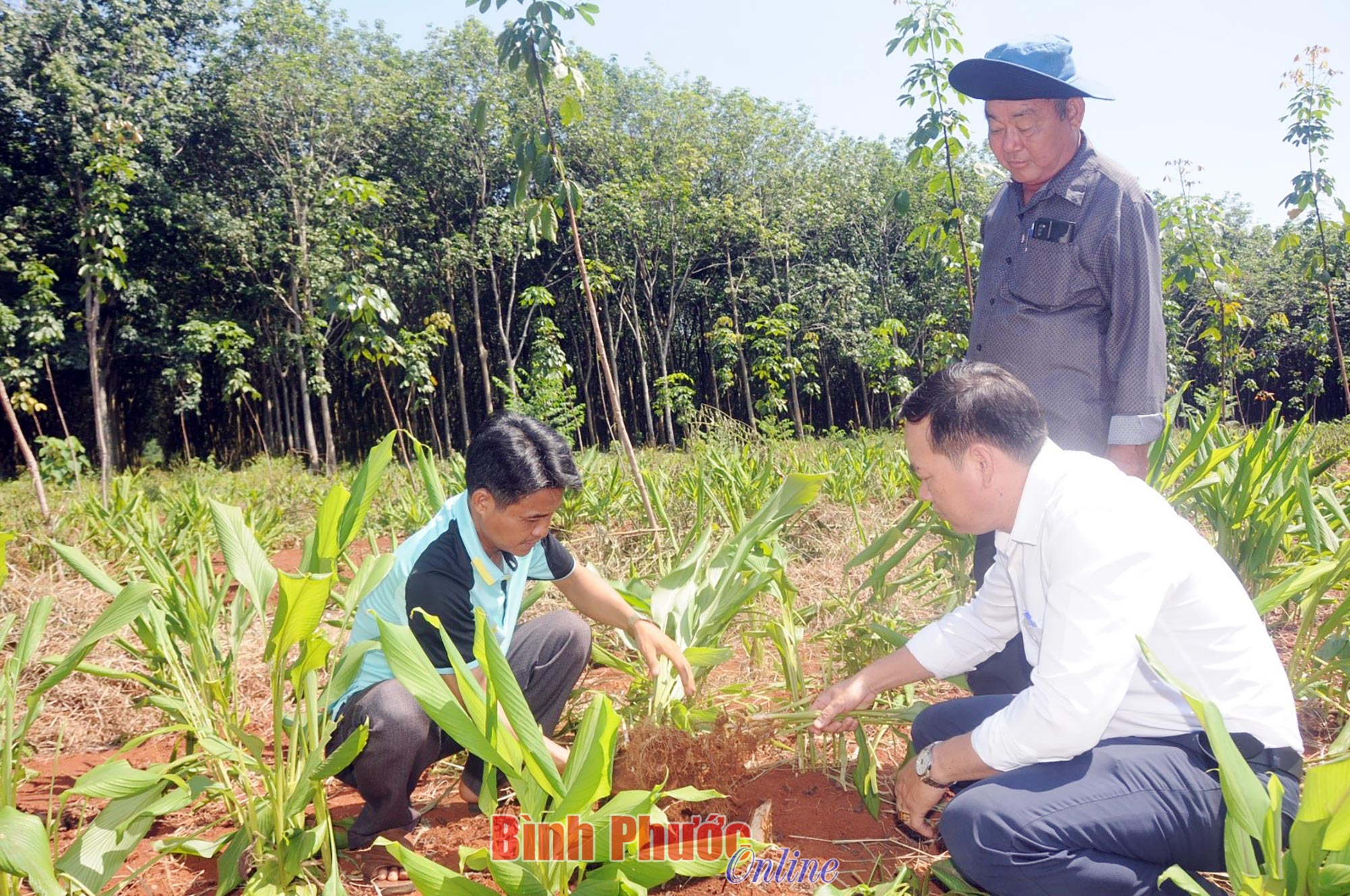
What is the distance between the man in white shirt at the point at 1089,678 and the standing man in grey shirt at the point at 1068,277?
489 mm

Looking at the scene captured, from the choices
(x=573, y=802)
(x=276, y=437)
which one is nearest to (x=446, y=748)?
(x=573, y=802)

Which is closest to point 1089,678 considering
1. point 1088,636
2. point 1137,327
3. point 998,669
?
point 1088,636

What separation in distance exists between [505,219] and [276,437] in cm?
575

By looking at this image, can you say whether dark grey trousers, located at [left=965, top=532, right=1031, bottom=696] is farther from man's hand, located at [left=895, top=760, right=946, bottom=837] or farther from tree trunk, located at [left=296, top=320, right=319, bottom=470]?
tree trunk, located at [left=296, top=320, right=319, bottom=470]

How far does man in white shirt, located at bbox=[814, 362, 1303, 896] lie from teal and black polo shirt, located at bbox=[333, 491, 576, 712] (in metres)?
0.86

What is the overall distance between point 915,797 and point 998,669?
1.48ft

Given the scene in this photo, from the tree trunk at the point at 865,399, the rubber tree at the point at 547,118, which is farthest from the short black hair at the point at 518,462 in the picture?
the tree trunk at the point at 865,399

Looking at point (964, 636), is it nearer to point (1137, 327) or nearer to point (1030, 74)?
point (1137, 327)

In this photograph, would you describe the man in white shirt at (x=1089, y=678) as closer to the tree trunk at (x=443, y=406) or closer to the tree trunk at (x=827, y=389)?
the tree trunk at (x=443, y=406)

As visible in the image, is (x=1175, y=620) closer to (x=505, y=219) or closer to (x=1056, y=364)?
(x=1056, y=364)

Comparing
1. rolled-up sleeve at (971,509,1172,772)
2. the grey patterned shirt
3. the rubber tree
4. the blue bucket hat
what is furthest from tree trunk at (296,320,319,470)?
rolled-up sleeve at (971,509,1172,772)

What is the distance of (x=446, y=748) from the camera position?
179cm

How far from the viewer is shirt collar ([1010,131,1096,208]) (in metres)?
1.87

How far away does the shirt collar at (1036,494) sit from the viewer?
1.30 meters
